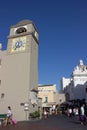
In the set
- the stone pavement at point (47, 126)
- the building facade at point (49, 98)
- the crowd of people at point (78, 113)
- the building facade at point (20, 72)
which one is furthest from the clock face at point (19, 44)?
the building facade at point (49, 98)

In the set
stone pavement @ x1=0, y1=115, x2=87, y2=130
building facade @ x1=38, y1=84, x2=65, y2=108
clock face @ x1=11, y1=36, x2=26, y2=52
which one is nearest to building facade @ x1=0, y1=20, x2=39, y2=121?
clock face @ x1=11, y1=36, x2=26, y2=52

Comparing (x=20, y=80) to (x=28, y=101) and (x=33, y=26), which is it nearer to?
(x=28, y=101)

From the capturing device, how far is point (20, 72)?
30203mm

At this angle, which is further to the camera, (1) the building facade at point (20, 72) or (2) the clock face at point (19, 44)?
(2) the clock face at point (19, 44)

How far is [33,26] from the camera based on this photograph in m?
34.5

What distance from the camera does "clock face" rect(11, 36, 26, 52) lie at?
32.0 m

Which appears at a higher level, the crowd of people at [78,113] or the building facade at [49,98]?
the building facade at [49,98]

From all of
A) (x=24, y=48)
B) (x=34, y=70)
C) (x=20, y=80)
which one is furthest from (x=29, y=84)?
(x=24, y=48)

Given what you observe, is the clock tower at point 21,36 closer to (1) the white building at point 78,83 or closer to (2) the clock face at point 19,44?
(2) the clock face at point 19,44

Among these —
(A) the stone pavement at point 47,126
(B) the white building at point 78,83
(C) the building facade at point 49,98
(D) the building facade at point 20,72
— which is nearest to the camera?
(A) the stone pavement at point 47,126

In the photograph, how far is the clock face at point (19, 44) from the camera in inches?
1261

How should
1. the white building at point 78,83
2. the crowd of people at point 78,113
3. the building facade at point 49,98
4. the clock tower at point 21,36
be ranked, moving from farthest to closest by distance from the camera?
1. the building facade at point 49,98
2. the white building at point 78,83
3. the clock tower at point 21,36
4. the crowd of people at point 78,113

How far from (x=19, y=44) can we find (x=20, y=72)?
520 centimetres

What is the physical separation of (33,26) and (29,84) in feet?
36.6
